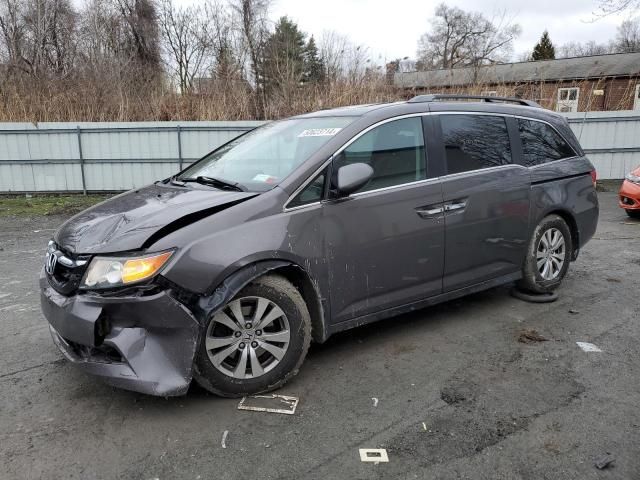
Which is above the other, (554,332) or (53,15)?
(53,15)

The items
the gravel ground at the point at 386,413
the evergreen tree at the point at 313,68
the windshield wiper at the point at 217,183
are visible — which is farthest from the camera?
the evergreen tree at the point at 313,68

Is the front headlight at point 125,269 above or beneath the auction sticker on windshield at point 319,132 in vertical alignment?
beneath

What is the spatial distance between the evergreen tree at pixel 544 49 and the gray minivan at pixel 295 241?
62537mm

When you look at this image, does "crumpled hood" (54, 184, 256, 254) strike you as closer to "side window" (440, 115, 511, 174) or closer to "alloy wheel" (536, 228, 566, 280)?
"side window" (440, 115, 511, 174)

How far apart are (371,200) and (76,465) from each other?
2.27m

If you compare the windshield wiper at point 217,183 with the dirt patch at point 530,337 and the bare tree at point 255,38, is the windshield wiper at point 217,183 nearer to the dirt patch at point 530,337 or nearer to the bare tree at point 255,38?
the dirt patch at point 530,337

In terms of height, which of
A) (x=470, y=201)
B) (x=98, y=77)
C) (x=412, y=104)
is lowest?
(x=470, y=201)

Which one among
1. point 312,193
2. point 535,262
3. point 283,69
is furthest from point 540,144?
point 283,69

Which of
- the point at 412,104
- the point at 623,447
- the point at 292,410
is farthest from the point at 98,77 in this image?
the point at 623,447

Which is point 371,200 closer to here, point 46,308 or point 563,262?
point 46,308

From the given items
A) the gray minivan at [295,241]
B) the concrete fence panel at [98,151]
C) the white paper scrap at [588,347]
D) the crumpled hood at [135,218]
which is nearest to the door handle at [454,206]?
the gray minivan at [295,241]

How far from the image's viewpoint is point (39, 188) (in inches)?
484

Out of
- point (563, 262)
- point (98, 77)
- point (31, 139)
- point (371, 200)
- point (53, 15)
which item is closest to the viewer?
point (371, 200)

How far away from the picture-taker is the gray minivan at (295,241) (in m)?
2.64
